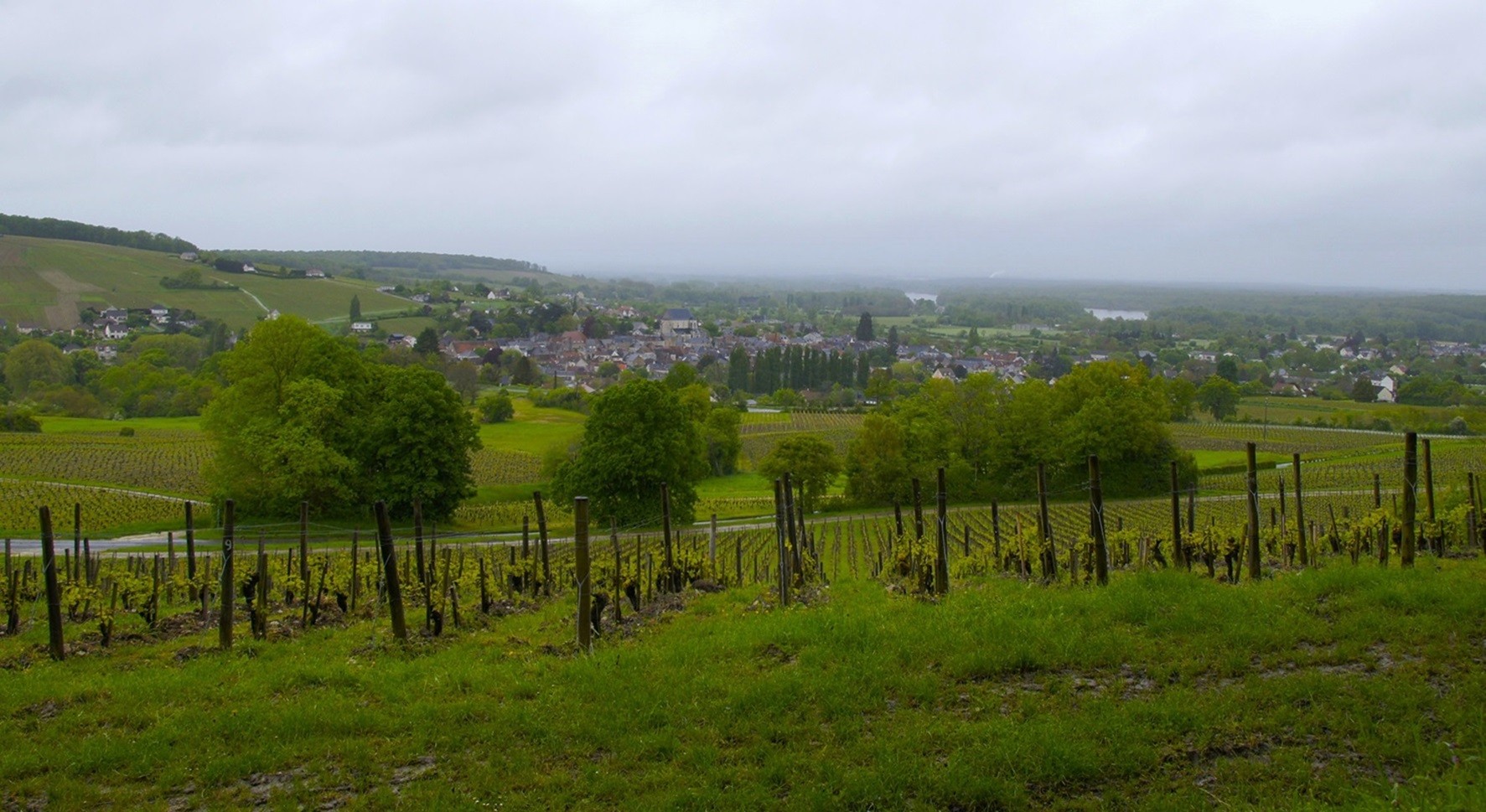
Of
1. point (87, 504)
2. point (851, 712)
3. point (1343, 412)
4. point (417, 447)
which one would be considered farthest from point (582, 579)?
point (1343, 412)

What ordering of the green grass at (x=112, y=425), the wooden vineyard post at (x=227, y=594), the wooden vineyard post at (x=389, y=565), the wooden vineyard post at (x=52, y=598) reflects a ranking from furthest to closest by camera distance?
the green grass at (x=112, y=425) < the wooden vineyard post at (x=227, y=594) < the wooden vineyard post at (x=389, y=565) < the wooden vineyard post at (x=52, y=598)

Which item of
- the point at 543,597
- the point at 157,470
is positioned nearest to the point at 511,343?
the point at 157,470

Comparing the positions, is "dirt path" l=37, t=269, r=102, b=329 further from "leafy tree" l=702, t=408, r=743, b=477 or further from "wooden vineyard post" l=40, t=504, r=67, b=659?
"wooden vineyard post" l=40, t=504, r=67, b=659

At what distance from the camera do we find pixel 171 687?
31.3ft

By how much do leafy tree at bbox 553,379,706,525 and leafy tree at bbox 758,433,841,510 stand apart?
1287 centimetres

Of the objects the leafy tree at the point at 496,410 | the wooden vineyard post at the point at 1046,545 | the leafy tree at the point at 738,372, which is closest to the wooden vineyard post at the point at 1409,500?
the wooden vineyard post at the point at 1046,545

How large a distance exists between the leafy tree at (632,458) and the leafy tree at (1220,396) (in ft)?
264

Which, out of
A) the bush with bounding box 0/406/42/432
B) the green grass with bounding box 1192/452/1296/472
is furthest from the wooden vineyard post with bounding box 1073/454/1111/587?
the bush with bounding box 0/406/42/432

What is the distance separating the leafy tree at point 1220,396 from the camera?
4119 inches

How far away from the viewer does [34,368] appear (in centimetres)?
10794

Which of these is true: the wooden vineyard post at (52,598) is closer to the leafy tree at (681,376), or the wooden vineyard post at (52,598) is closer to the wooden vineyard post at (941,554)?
the wooden vineyard post at (941,554)

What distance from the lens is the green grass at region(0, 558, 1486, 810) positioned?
6.99 metres

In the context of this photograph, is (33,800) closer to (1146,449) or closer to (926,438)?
(926,438)

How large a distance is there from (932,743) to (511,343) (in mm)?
178414
